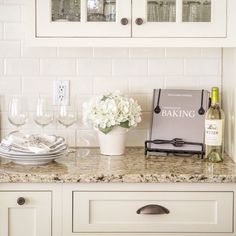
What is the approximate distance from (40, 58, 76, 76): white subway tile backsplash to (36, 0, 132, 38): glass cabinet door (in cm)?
35

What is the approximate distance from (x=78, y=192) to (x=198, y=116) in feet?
2.47

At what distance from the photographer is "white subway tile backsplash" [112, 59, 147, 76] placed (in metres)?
2.72

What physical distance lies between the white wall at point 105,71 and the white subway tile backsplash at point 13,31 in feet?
0.18

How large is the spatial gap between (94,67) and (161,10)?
508mm

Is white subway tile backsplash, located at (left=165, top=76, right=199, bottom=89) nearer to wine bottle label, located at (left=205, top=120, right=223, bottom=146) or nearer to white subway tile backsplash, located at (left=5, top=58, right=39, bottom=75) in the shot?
wine bottle label, located at (left=205, top=120, right=223, bottom=146)

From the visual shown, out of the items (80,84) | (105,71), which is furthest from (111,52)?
(80,84)

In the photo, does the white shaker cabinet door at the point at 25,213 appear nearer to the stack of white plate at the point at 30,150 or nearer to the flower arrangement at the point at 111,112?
the stack of white plate at the point at 30,150

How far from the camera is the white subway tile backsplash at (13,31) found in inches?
105

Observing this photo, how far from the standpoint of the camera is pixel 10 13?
266 cm

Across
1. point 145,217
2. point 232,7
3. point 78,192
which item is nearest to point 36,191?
point 78,192

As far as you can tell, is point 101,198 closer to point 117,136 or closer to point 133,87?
point 117,136

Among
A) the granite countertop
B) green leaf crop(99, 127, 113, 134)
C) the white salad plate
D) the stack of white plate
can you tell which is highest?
green leaf crop(99, 127, 113, 134)

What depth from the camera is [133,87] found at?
8.96 feet

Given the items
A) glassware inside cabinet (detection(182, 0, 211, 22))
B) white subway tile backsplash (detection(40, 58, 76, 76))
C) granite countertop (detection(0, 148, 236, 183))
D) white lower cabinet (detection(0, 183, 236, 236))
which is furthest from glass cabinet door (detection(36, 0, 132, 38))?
white lower cabinet (detection(0, 183, 236, 236))
